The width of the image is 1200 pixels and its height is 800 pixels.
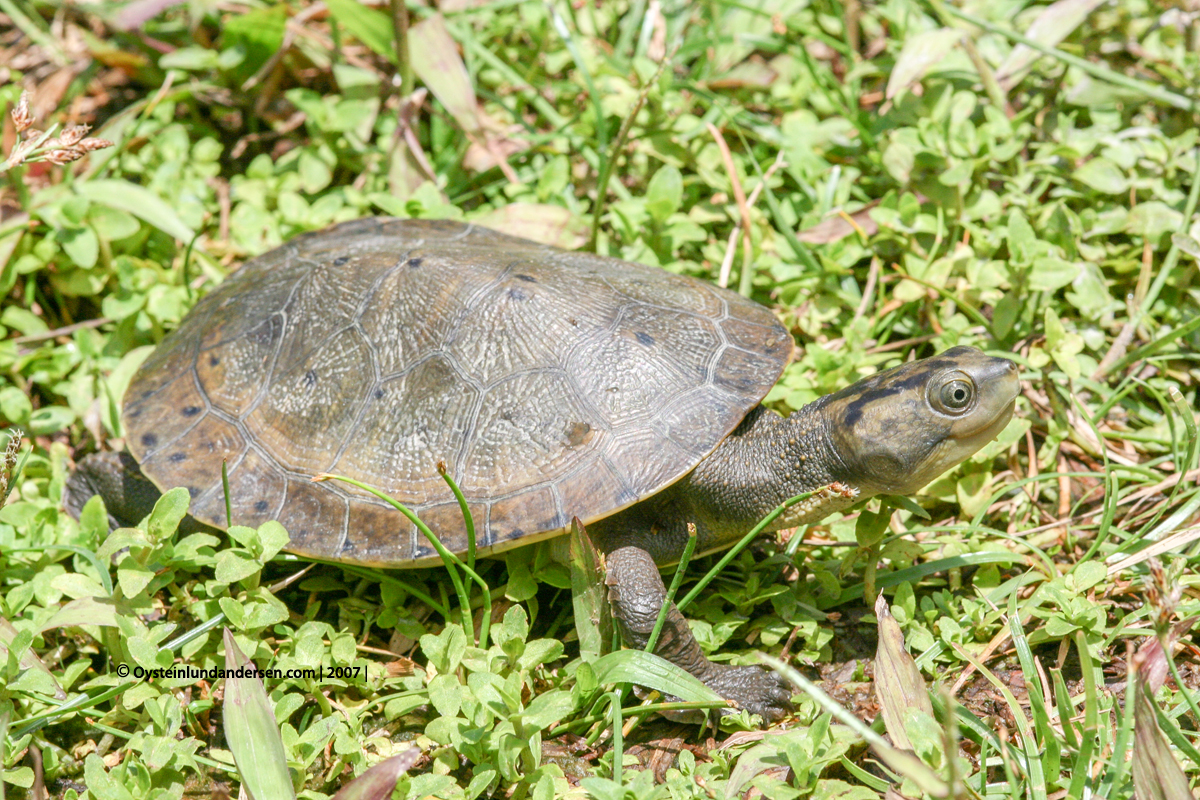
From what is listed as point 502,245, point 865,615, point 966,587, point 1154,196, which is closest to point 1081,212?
point 1154,196

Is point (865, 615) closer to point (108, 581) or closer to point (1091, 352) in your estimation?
point (1091, 352)

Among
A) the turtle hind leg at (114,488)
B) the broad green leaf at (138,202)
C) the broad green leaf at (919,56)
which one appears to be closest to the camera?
the turtle hind leg at (114,488)

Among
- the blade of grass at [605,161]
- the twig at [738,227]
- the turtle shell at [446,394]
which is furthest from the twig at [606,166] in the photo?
the twig at [738,227]

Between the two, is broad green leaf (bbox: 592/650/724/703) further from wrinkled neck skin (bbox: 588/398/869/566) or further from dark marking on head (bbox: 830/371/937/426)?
dark marking on head (bbox: 830/371/937/426)

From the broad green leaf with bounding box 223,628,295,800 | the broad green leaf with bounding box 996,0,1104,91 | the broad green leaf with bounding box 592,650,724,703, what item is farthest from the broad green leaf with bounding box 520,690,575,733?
the broad green leaf with bounding box 996,0,1104,91

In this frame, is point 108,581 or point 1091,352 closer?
point 108,581

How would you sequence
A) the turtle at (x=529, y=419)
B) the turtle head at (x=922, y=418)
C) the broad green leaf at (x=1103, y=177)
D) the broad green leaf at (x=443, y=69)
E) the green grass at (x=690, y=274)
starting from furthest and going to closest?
the broad green leaf at (x=443, y=69) < the broad green leaf at (x=1103, y=177) < the turtle at (x=529, y=419) < the turtle head at (x=922, y=418) < the green grass at (x=690, y=274)

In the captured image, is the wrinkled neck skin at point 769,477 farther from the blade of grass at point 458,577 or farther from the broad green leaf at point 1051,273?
the broad green leaf at point 1051,273
